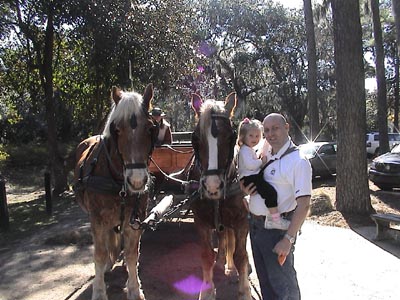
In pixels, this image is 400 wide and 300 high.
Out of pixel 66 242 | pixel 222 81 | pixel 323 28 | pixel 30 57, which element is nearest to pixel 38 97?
pixel 30 57

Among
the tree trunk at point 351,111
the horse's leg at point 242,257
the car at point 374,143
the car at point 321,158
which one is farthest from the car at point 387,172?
the car at point 374,143

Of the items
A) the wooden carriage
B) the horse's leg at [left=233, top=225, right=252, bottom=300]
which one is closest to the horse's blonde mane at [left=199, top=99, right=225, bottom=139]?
the horse's leg at [left=233, top=225, right=252, bottom=300]

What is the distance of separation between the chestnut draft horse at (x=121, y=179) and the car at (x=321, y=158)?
1404cm

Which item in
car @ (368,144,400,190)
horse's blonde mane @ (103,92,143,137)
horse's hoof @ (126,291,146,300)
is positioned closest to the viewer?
horse's blonde mane @ (103,92,143,137)

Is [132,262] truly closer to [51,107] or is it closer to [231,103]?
[231,103]

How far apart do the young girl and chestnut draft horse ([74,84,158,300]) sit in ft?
2.97

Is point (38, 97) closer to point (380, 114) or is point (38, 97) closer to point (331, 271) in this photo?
point (331, 271)

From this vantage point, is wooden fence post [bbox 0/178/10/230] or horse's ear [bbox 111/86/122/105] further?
wooden fence post [bbox 0/178/10/230]

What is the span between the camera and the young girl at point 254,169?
3133 millimetres

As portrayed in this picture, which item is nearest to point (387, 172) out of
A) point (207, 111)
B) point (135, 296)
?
point (135, 296)

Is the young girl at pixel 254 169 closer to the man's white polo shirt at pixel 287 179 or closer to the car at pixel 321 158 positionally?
the man's white polo shirt at pixel 287 179

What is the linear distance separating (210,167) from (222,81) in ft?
103

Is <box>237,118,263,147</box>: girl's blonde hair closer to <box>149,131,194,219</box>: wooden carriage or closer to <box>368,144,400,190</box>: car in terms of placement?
<box>149,131,194,219</box>: wooden carriage

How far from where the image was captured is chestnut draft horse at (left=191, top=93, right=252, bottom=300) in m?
3.73
